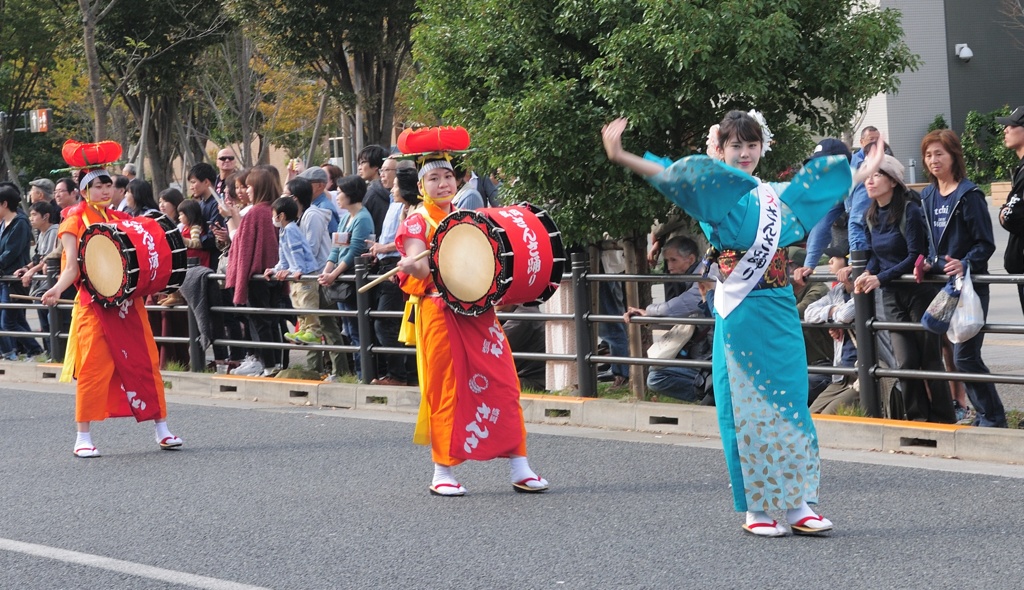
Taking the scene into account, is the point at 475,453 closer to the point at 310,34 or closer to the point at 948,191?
the point at 948,191

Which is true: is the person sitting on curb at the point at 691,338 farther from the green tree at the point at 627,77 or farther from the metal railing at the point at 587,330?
the green tree at the point at 627,77

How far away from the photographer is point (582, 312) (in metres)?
9.34

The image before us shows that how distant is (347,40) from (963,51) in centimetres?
1899

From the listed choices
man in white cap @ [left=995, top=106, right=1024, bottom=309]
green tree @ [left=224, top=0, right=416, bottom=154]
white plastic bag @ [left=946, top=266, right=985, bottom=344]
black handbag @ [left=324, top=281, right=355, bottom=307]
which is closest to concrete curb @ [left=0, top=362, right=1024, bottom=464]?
white plastic bag @ [left=946, top=266, right=985, bottom=344]

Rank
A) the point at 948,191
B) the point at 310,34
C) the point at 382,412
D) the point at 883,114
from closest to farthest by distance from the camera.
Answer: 1. the point at 948,191
2. the point at 382,412
3. the point at 310,34
4. the point at 883,114

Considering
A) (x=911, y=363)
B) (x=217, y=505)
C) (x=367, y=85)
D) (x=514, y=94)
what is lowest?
(x=217, y=505)

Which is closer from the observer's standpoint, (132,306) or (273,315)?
(132,306)

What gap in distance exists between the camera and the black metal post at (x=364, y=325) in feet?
34.7

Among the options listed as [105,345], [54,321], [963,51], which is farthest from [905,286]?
[963,51]

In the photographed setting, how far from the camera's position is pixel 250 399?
1159 cm

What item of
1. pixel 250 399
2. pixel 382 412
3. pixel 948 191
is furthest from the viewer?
pixel 250 399

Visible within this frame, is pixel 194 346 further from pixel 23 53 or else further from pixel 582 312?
pixel 23 53

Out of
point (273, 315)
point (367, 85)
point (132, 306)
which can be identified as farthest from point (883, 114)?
point (132, 306)

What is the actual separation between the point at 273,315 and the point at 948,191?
20.5ft
